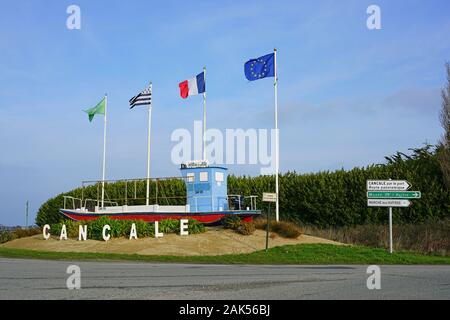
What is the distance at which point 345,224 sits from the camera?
3444cm

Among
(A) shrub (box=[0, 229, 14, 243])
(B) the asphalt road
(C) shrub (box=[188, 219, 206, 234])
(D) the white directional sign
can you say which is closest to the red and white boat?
(C) shrub (box=[188, 219, 206, 234])

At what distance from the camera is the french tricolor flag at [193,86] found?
108 ft

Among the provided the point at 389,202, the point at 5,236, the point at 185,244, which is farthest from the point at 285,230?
the point at 5,236

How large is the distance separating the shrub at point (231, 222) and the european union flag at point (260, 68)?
26.8ft

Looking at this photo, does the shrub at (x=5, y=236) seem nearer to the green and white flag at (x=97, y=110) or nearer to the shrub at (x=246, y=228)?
the green and white flag at (x=97, y=110)

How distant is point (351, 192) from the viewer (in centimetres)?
3481

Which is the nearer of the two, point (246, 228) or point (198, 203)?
point (246, 228)

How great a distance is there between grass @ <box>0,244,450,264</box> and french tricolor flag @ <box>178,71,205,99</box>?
11894mm

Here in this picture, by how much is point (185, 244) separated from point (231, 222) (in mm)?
3700

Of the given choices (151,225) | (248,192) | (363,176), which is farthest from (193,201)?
(363,176)

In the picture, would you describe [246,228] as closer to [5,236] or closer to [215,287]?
[215,287]

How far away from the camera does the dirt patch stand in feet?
86.4

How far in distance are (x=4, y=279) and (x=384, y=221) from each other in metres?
26.0
